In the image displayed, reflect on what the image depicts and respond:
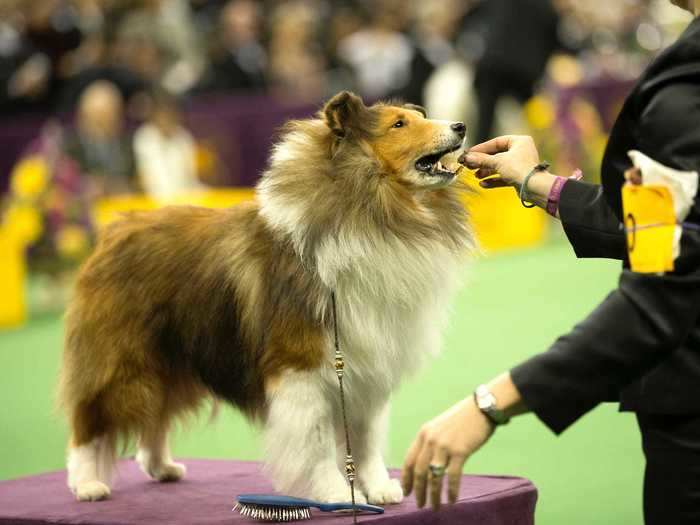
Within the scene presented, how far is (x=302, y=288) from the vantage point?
3455mm

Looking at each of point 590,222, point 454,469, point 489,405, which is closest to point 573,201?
point 590,222

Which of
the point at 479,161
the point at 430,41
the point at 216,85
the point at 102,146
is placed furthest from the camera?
the point at 430,41

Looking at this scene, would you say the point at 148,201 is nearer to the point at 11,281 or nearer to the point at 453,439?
the point at 11,281

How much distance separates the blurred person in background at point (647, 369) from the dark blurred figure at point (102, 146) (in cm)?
892

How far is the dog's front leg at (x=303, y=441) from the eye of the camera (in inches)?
135

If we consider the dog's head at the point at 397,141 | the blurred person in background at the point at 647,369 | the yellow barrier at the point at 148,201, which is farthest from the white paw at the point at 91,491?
the yellow barrier at the point at 148,201

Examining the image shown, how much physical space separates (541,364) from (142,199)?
9.27m

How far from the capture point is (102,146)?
10820mm

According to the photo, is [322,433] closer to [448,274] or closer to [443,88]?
[448,274]

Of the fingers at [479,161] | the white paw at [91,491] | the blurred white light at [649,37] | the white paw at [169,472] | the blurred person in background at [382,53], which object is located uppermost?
the blurred white light at [649,37]

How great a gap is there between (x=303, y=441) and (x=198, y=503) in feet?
1.82

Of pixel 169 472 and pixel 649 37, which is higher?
pixel 649 37

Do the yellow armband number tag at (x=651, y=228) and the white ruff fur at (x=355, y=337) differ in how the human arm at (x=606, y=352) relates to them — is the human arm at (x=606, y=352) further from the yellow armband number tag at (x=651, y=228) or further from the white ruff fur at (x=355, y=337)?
the white ruff fur at (x=355, y=337)

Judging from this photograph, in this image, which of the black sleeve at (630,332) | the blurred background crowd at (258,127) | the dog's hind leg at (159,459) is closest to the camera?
the black sleeve at (630,332)
